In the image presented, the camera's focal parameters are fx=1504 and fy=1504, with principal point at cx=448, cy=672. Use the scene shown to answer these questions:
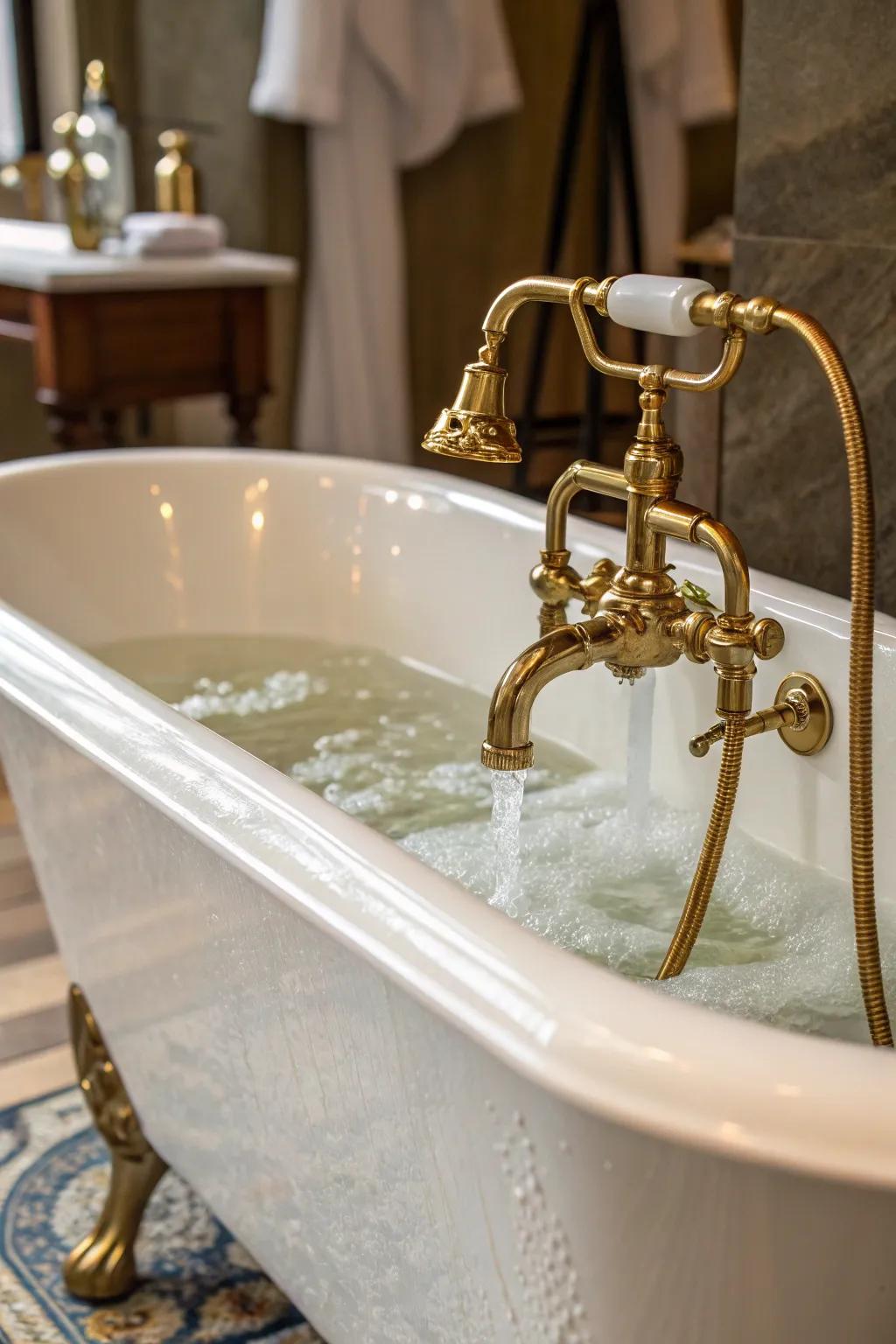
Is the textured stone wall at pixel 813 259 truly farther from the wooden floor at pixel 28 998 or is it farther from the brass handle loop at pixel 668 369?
the wooden floor at pixel 28 998

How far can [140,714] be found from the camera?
1.03 metres

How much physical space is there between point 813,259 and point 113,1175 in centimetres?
111

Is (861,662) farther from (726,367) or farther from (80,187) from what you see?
(80,187)

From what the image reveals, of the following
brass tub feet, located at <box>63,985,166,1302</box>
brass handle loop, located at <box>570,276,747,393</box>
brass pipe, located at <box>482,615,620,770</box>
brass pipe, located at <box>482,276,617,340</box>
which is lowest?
brass tub feet, located at <box>63,985,166,1302</box>

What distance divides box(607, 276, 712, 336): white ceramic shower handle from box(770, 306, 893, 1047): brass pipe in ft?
0.22

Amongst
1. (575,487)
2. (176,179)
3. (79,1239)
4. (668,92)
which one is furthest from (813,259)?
(668,92)

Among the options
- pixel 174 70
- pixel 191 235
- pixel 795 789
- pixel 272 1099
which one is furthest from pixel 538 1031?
pixel 174 70

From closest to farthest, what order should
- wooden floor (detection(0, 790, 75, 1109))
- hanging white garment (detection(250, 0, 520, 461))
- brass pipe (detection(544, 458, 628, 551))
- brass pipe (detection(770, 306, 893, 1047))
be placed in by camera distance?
brass pipe (detection(770, 306, 893, 1047)), brass pipe (detection(544, 458, 628, 551)), wooden floor (detection(0, 790, 75, 1109)), hanging white garment (detection(250, 0, 520, 461))

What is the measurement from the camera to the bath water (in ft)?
3.61

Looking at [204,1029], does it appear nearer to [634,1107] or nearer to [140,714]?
[140,714]

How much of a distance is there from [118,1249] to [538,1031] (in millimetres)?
846

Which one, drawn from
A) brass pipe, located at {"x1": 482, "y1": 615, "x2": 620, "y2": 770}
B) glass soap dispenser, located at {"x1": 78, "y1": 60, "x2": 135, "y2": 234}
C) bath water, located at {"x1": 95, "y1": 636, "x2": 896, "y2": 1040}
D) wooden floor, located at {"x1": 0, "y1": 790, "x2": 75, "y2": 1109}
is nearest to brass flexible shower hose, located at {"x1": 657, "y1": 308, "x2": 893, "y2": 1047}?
bath water, located at {"x1": 95, "y1": 636, "x2": 896, "y2": 1040}

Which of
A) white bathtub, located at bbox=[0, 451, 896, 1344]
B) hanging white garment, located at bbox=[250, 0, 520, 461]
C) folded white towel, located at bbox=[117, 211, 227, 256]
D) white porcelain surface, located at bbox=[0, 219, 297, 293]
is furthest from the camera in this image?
hanging white garment, located at bbox=[250, 0, 520, 461]

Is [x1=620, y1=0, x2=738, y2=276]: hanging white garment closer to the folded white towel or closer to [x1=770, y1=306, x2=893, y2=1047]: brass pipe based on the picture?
the folded white towel
